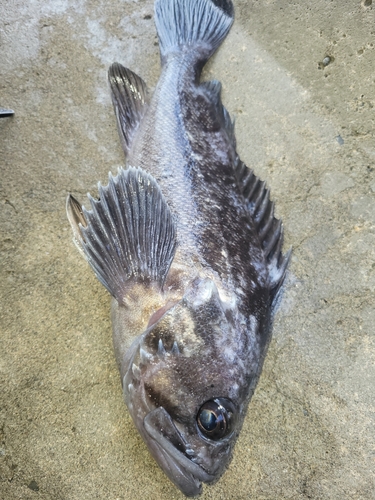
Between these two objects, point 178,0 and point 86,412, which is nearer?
point 86,412

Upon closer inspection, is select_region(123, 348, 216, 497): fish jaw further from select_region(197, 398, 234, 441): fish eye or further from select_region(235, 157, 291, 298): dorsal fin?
select_region(235, 157, 291, 298): dorsal fin

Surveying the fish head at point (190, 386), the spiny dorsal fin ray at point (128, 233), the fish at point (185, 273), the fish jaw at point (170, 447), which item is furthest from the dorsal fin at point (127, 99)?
the fish jaw at point (170, 447)

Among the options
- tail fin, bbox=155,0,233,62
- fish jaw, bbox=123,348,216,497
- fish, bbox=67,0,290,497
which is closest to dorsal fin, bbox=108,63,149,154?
fish, bbox=67,0,290,497

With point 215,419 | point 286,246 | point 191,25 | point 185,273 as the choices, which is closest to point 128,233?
point 185,273

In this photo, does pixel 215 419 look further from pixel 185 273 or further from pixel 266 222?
pixel 266 222

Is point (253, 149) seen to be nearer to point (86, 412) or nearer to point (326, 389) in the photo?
point (326, 389)

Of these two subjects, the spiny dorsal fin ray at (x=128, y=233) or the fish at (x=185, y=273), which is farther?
the spiny dorsal fin ray at (x=128, y=233)

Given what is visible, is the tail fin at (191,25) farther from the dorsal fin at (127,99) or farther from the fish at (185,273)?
the fish at (185,273)

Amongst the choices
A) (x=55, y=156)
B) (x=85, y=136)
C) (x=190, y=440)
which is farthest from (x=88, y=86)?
(x=190, y=440)
